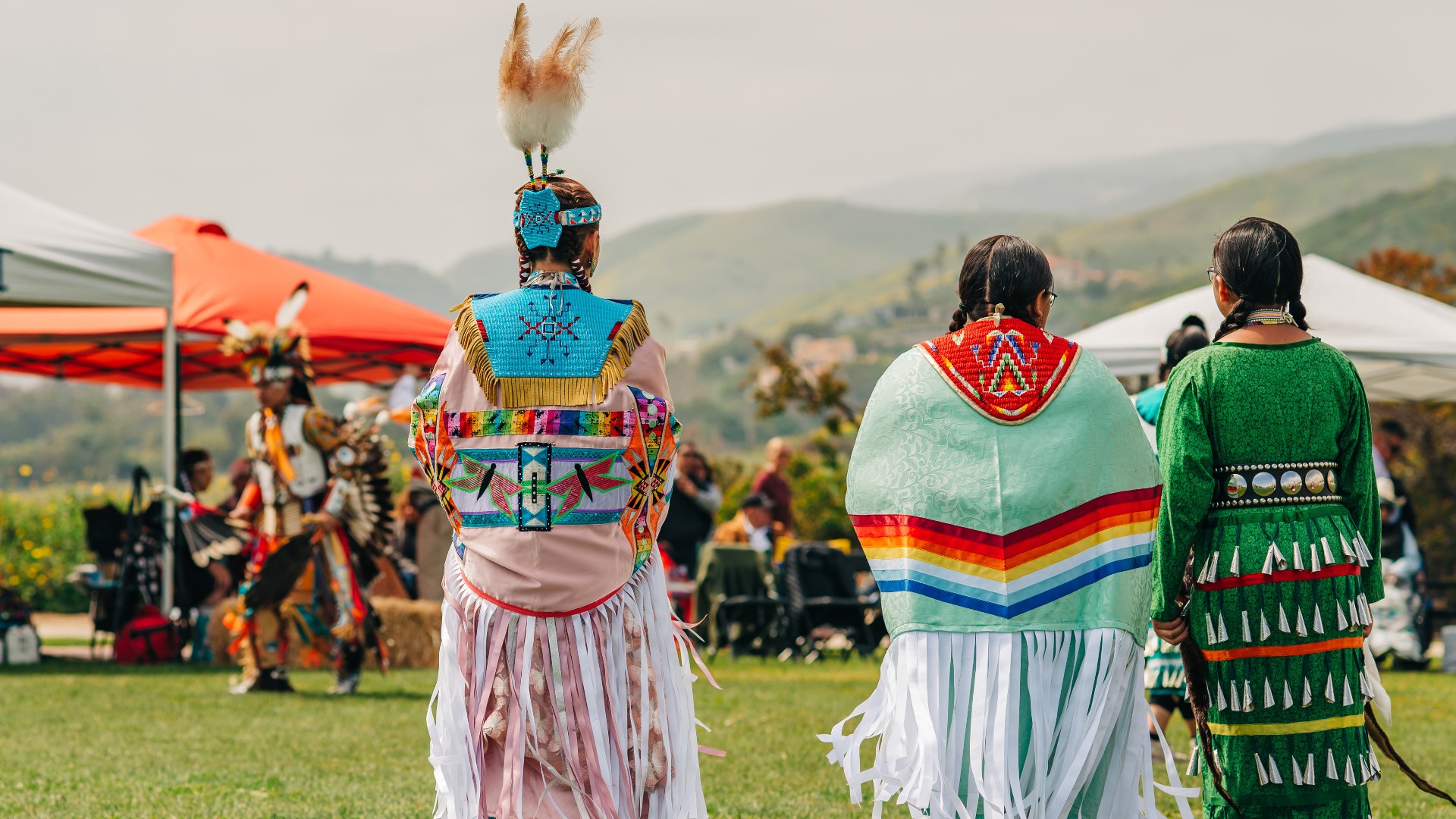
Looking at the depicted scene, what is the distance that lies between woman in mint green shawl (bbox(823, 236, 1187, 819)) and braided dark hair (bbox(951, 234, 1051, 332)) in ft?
0.20

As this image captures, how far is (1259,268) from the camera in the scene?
11.1 feet

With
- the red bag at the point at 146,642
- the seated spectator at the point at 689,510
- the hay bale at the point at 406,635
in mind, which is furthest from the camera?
the seated spectator at the point at 689,510

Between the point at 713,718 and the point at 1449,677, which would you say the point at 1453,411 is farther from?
the point at 713,718

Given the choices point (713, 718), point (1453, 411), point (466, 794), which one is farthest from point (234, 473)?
point (1453, 411)

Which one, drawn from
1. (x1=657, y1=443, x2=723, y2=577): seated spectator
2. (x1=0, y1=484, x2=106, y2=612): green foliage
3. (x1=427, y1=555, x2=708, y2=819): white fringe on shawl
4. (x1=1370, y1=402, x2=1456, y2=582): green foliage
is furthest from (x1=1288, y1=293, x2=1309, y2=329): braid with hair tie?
(x1=1370, y1=402, x2=1456, y2=582): green foliage

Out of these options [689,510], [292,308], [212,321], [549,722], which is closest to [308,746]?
[292,308]

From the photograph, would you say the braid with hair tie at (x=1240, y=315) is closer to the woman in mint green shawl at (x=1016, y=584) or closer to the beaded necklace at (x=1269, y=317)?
the beaded necklace at (x=1269, y=317)

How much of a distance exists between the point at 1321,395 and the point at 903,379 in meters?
0.85

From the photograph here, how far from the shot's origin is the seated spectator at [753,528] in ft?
37.0

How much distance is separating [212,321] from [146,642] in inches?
81.9

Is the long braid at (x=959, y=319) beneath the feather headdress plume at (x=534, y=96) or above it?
beneath

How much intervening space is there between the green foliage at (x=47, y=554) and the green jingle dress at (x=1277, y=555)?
1322 cm

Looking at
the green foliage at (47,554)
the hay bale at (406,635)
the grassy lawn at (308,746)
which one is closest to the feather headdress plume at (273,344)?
the grassy lawn at (308,746)

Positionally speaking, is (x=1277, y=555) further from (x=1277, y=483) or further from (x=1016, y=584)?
(x=1016, y=584)
